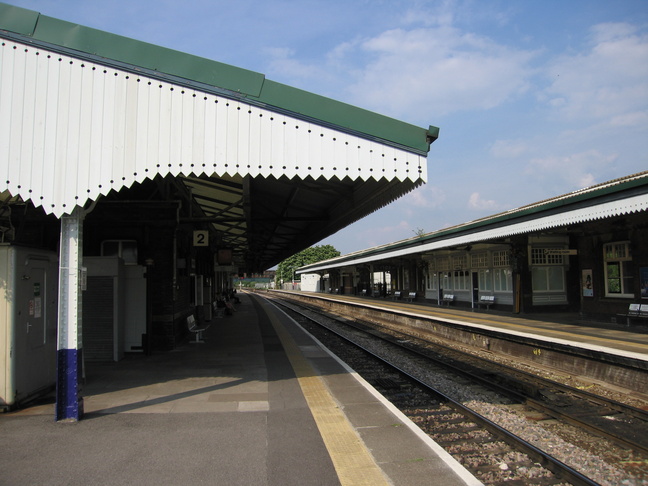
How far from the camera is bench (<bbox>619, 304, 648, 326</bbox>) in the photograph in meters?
14.8

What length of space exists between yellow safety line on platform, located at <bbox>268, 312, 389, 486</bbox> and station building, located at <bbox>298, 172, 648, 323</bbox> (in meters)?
8.79

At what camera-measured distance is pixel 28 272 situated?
629cm

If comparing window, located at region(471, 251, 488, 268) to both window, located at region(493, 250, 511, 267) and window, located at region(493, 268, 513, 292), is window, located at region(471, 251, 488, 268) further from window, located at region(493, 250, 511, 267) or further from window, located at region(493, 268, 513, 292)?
window, located at region(493, 268, 513, 292)

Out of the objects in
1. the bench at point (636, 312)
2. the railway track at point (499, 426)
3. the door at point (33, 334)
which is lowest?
the railway track at point (499, 426)

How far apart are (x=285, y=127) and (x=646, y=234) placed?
14.1 meters

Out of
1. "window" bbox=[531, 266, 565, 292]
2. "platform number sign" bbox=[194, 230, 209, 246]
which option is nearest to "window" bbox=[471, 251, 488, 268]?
"window" bbox=[531, 266, 565, 292]

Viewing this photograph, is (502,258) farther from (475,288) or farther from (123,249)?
(123,249)

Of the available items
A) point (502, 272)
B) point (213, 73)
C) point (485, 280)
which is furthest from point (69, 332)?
point (485, 280)

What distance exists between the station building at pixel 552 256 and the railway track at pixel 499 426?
5335 mm

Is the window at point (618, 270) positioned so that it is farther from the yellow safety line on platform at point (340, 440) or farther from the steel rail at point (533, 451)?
the yellow safety line on platform at point (340, 440)

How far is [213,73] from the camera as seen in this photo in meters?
6.08

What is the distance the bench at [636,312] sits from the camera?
1479 cm

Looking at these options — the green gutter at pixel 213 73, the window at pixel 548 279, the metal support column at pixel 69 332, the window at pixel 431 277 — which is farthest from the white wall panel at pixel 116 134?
the window at pixel 431 277

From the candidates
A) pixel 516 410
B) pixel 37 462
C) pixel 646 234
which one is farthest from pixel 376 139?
pixel 646 234
